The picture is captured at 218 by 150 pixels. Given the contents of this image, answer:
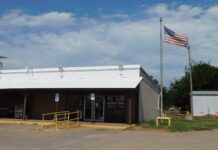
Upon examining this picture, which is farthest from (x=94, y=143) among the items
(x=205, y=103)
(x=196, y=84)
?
(x=196, y=84)

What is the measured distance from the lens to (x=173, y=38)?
30406 mm

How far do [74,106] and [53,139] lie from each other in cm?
1269

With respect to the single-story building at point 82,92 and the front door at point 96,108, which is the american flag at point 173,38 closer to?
the single-story building at point 82,92

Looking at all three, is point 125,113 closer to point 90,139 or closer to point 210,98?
point 90,139

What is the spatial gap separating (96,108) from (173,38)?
26.4ft

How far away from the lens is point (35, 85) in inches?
1256

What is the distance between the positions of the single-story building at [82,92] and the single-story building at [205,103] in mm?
13105

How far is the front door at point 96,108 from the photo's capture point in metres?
30.9

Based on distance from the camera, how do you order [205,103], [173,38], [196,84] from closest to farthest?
[173,38], [205,103], [196,84]

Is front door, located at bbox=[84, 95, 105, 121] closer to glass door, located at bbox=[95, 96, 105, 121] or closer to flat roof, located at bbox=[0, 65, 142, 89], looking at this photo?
glass door, located at bbox=[95, 96, 105, 121]

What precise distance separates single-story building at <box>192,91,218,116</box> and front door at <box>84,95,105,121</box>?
1989cm

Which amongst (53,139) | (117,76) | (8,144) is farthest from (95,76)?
(8,144)

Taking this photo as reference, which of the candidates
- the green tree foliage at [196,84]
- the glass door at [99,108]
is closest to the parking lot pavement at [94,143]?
the glass door at [99,108]

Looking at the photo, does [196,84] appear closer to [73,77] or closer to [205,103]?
[205,103]
